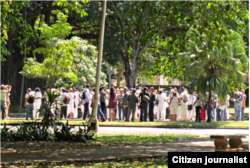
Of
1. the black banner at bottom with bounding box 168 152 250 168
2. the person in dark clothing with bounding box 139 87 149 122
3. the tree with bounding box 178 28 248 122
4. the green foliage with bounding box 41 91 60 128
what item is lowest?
the black banner at bottom with bounding box 168 152 250 168

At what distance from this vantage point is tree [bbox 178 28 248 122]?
26.8 m

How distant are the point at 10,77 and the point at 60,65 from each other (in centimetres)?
1048

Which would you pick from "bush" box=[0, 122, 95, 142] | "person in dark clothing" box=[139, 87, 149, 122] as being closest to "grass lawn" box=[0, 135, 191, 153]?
"bush" box=[0, 122, 95, 142]

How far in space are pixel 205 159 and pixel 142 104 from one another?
784 inches

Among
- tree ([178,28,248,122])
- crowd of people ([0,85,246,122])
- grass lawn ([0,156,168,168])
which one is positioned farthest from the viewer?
tree ([178,28,248,122])

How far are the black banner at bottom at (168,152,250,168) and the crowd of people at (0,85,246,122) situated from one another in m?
18.6

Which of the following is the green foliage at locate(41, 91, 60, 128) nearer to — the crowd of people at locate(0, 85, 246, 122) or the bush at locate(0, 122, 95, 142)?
the bush at locate(0, 122, 95, 142)

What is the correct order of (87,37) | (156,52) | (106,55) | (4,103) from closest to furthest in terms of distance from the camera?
(4,103) < (106,55) < (87,37) < (156,52)

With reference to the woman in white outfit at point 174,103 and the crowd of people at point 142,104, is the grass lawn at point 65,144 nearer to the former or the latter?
the crowd of people at point 142,104

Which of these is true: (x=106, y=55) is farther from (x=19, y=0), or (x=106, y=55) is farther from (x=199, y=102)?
(x=19, y=0)

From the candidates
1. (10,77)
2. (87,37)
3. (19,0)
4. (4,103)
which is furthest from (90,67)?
(19,0)

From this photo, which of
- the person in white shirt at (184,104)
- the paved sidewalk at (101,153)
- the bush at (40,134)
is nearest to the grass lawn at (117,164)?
the paved sidewalk at (101,153)

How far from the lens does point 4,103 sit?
23625 mm

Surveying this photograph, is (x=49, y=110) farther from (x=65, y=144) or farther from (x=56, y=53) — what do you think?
(x=56, y=53)
